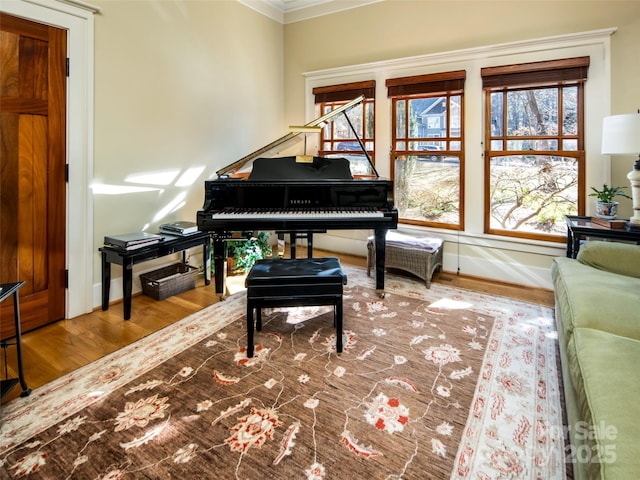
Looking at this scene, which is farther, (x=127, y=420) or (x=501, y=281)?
(x=501, y=281)

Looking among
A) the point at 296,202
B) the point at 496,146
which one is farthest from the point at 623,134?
the point at 296,202

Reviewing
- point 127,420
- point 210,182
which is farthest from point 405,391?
point 210,182

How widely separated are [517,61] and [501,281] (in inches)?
89.7

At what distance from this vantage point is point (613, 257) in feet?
7.91

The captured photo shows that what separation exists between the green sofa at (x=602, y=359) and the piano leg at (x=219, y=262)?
250cm

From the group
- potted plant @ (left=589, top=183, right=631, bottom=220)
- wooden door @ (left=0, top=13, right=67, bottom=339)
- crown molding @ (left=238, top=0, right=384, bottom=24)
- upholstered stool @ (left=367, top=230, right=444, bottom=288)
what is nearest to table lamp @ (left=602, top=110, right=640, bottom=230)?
potted plant @ (left=589, top=183, right=631, bottom=220)

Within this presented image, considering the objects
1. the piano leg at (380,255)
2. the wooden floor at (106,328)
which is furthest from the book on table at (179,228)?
the piano leg at (380,255)

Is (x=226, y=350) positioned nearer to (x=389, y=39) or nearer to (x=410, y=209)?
(x=410, y=209)

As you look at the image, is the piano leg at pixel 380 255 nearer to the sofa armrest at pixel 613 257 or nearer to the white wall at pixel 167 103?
the sofa armrest at pixel 613 257

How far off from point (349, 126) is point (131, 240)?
120 inches

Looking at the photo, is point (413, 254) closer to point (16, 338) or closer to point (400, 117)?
point (400, 117)

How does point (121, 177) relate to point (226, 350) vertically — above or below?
above

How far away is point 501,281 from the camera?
384 centimetres

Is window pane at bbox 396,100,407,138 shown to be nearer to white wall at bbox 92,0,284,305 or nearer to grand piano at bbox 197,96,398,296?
grand piano at bbox 197,96,398,296
